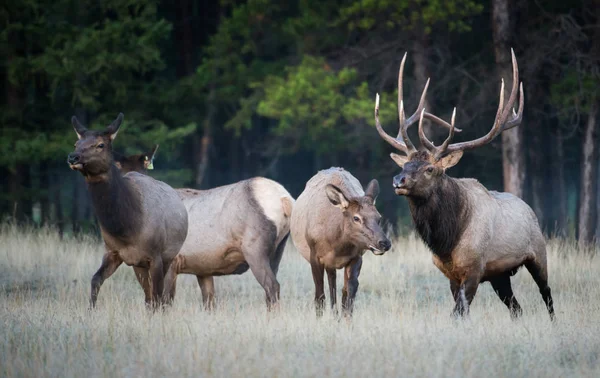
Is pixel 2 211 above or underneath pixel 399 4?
underneath

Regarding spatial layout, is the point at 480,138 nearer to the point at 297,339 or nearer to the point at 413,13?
the point at 297,339

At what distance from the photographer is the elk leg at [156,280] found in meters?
9.81

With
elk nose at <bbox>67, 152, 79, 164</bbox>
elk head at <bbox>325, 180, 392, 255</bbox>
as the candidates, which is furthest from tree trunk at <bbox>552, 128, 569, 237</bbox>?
elk nose at <bbox>67, 152, 79, 164</bbox>

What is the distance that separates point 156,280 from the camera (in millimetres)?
9898

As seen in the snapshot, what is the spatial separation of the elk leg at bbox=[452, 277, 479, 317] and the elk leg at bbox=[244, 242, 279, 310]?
2.23m

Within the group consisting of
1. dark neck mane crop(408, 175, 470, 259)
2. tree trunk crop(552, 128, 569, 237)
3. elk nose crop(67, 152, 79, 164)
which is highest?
elk nose crop(67, 152, 79, 164)

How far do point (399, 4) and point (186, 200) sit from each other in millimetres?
9317

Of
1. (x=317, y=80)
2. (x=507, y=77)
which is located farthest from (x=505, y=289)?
(x=317, y=80)

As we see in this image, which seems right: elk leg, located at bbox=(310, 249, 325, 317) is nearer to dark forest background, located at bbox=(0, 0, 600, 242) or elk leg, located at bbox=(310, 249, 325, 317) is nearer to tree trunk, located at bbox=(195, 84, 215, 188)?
dark forest background, located at bbox=(0, 0, 600, 242)

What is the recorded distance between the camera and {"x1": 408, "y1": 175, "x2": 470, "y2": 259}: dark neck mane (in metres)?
9.51

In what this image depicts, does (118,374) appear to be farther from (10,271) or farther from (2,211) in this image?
(2,211)

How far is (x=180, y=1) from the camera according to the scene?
28125mm

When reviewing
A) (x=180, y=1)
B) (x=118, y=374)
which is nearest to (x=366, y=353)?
(x=118, y=374)

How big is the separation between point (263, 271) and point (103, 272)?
184cm
